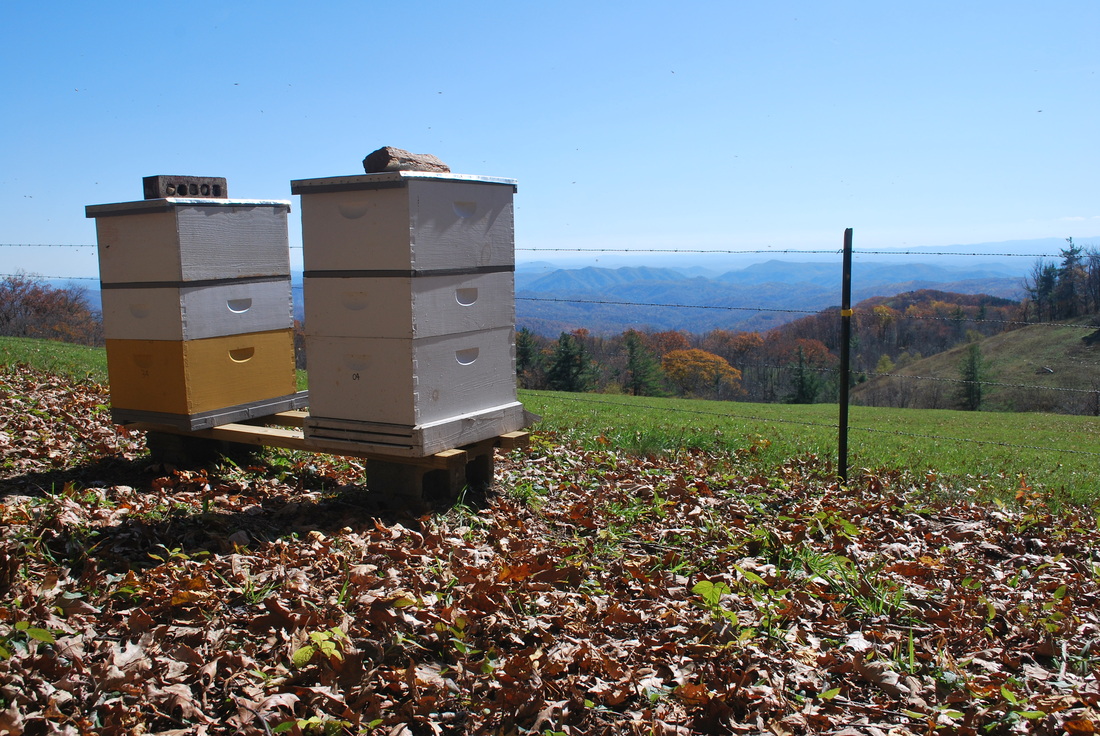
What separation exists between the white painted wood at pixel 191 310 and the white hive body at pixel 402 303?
3.54 ft

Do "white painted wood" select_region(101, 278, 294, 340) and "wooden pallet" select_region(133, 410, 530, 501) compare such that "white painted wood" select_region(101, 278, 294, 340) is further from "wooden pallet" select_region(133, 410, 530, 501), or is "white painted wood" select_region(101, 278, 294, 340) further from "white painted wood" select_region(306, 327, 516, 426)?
"white painted wood" select_region(306, 327, 516, 426)

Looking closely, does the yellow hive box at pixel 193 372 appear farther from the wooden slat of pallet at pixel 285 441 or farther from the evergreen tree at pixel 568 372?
the evergreen tree at pixel 568 372

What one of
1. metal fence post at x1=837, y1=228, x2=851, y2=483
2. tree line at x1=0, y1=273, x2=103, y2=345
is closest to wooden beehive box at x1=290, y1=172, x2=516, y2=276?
metal fence post at x1=837, y1=228, x2=851, y2=483

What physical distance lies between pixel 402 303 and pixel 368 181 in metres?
0.79

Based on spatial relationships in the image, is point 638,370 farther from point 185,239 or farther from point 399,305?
point 399,305

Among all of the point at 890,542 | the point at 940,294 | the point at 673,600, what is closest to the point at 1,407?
the point at 673,600

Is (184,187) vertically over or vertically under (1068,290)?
over

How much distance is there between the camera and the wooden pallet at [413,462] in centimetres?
527

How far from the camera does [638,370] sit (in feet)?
256

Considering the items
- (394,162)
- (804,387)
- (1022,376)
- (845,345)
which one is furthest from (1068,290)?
(394,162)

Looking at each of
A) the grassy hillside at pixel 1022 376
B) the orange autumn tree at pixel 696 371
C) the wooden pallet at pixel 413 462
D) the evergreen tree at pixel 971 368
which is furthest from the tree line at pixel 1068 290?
the wooden pallet at pixel 413 462

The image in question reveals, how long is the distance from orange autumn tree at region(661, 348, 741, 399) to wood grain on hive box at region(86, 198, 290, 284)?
9834 centimetres

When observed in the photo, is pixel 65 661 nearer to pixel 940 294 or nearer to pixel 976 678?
pixel 976 678

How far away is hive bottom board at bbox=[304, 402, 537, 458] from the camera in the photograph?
5.01m
